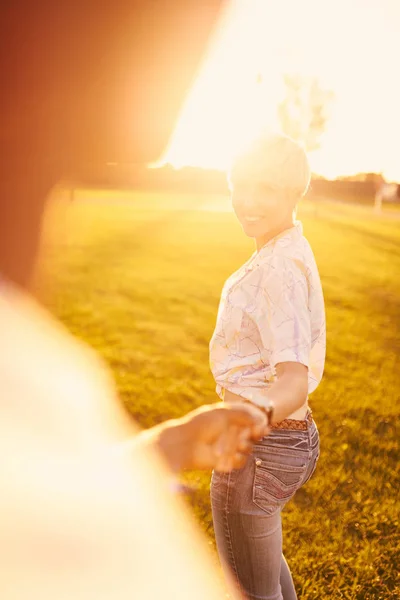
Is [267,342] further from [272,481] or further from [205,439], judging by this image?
[205,439]

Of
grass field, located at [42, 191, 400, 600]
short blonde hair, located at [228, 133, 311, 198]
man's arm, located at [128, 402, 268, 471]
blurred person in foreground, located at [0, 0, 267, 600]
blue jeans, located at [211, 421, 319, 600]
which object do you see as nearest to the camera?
blurred person in foreground, located at [0, 0, 267, 600]

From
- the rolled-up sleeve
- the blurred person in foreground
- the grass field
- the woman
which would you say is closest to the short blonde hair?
the woman

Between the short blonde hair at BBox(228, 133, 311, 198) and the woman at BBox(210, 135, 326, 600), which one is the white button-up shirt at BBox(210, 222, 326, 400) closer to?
the woman at BBox(210, 135, 326, 600)

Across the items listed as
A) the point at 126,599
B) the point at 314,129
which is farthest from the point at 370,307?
the point at 314,129

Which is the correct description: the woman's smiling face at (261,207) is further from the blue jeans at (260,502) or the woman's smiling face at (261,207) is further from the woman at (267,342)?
the blue jeans at (260,502)

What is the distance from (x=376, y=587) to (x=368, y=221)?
2529 cm

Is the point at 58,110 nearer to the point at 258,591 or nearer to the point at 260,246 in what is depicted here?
the point at 260,246

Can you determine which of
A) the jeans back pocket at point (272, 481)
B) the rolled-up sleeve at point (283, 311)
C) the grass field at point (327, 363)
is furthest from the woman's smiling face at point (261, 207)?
the jeans back pocket at point (272, 481)

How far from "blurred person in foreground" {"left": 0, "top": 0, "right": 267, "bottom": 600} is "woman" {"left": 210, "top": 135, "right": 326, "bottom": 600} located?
552 mm

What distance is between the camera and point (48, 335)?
3.30ft

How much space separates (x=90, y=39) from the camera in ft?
2.62

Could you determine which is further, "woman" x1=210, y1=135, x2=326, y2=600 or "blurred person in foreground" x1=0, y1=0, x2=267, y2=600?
"woman" x1=210, y1=135, x2=326, y2=600

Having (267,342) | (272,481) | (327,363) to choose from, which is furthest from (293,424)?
(327,363)

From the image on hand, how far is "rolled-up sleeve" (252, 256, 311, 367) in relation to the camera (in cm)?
165
